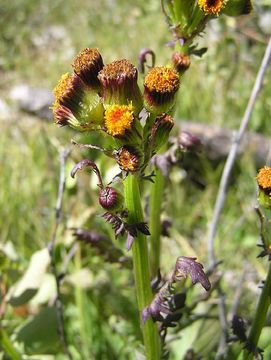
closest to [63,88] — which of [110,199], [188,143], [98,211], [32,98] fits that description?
[110,199]

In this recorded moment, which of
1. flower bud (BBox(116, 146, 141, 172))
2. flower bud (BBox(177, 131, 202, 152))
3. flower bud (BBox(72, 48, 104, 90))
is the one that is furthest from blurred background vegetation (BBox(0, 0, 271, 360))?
flower bud (BBox(72, 48, 104, 90))

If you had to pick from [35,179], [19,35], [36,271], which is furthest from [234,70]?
[19,35]

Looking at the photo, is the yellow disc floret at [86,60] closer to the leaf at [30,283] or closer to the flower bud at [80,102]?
the flower bud at [80,102]

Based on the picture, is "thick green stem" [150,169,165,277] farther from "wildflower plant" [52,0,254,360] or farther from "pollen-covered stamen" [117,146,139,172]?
"pollen-covered stamen" [117,146,139,172]

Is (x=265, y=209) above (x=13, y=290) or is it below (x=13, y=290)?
above

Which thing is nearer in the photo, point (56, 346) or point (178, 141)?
point (178, 141)

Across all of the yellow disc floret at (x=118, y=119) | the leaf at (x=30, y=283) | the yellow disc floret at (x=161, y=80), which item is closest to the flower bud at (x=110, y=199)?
the yellow disc floret at (x=118, y=119)

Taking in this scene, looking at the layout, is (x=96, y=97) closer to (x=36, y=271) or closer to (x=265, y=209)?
(x=265, y=209)
